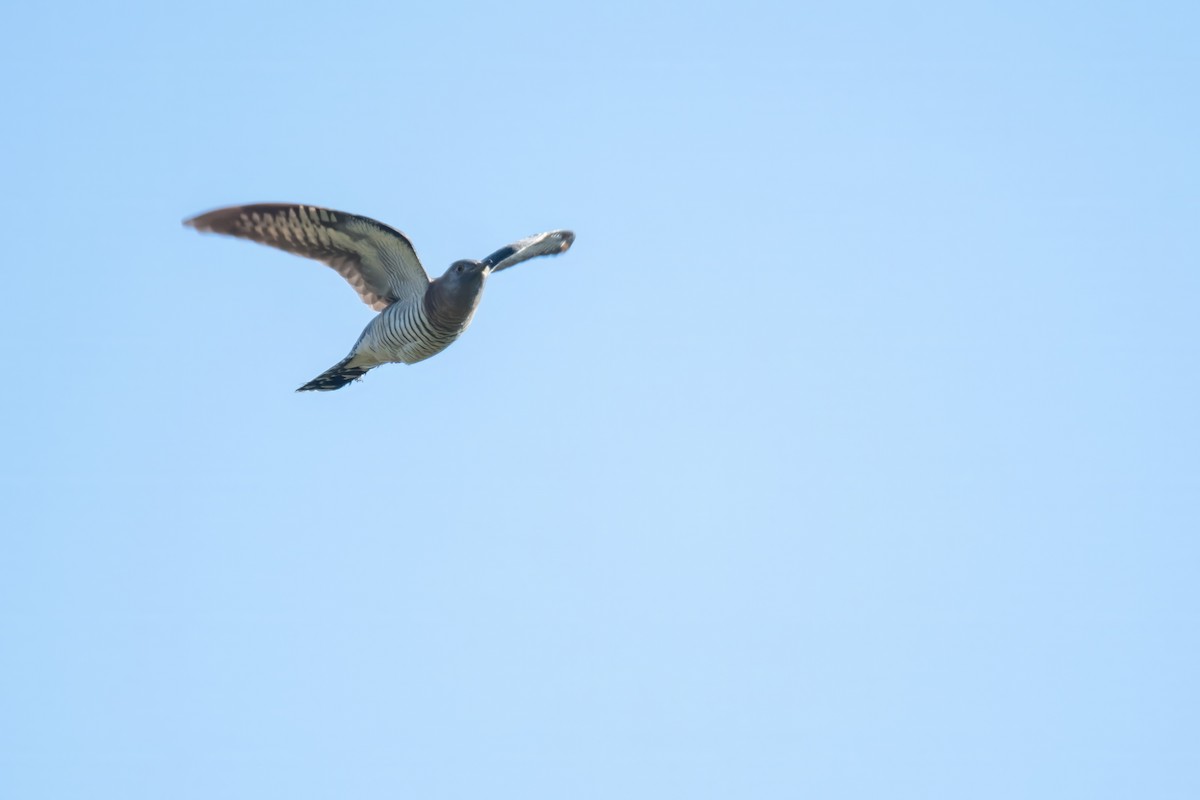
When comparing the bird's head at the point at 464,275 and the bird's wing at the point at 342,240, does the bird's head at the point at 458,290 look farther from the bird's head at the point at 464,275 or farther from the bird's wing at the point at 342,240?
the bird's wing at the point at 342,240

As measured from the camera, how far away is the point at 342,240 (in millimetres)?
17516

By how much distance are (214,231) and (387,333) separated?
2.22 metres

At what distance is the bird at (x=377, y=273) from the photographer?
55.0ft

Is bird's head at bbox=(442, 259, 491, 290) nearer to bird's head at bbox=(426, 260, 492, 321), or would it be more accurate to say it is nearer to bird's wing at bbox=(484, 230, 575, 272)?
bird's head at bbox=(426, 260, 492, 321)

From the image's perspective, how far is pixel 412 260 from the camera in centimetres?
1745

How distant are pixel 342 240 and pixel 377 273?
732 mm

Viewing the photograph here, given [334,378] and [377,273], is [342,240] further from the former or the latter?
[334,378]

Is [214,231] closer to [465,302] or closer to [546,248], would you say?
[465,302]

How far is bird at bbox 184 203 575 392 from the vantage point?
16.8m

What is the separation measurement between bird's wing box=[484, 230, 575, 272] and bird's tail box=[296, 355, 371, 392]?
1983 mm

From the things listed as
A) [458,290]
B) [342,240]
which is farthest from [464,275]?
[342,240]

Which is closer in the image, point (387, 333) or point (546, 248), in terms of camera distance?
point (387, 333)

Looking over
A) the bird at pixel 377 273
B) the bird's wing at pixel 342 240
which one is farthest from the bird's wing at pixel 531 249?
the bird's wing at pixel 342 240

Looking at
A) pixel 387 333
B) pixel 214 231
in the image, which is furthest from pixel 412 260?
pixel 214 231
